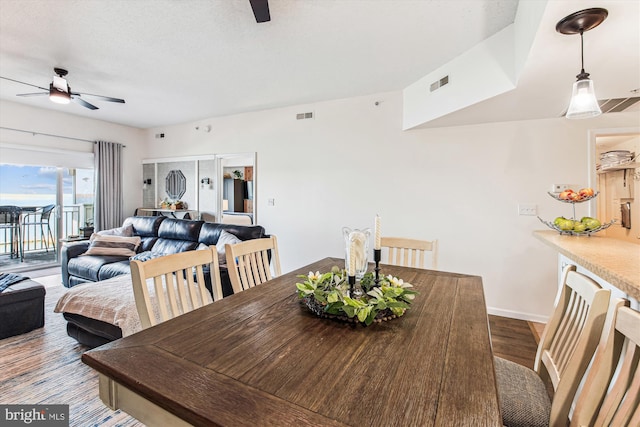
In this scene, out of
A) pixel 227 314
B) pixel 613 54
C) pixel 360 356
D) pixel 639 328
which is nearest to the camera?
pixel 639 328

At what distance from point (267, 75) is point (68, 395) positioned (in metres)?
3.30

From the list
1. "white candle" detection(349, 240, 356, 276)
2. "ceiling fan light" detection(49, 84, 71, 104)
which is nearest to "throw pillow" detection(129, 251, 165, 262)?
"ceiling fan light" detection(49, 84, 71, 104)

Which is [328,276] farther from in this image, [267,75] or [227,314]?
[267,75]

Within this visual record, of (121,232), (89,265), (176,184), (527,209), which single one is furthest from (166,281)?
(176,184)

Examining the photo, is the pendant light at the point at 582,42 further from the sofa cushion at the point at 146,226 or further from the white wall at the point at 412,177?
the sofa cushion at the point at 146,226

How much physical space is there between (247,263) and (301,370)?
1097mm

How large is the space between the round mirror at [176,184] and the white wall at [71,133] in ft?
2.57

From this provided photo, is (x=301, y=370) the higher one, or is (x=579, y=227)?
(x=579, y=227)

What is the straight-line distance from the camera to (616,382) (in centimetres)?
73

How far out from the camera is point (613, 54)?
1.76m

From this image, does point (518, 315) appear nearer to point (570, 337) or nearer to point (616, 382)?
point (570, 337)

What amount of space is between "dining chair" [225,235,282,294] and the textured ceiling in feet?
5.74

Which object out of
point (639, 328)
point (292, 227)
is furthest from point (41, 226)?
point (639, 328)

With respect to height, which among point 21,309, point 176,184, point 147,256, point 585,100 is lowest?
point 21,309
